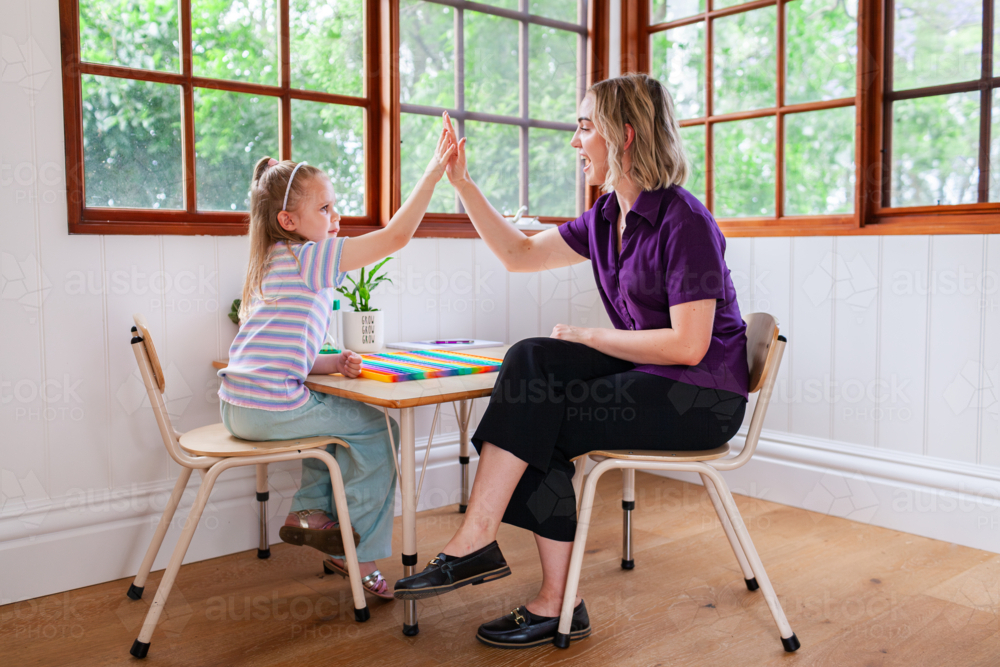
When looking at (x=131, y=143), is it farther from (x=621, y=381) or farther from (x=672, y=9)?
(x=672, y=9)

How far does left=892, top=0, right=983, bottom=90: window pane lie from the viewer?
7.79ft

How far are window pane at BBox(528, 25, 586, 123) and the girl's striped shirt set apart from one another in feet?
4.83

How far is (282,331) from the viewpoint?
6.05 feet

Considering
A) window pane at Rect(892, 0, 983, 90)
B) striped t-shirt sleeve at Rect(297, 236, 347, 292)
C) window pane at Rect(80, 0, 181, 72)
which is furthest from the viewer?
window pane at Rect(892, 0, 983, 90)

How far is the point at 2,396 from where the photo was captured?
6.46ft

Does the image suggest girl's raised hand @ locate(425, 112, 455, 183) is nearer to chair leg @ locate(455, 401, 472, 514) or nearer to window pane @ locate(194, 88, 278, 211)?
window pane @ locate(194, 88, 278, 211)

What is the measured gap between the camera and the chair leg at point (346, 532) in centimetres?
180

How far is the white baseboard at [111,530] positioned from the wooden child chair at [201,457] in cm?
28

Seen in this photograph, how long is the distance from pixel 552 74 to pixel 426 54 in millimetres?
583

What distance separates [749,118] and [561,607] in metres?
1.89

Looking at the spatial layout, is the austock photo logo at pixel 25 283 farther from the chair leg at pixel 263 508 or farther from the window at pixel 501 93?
the window at pixel 501 93

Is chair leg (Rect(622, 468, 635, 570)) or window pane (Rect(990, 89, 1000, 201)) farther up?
window pane (Rect(990, 89, 1000, 201))

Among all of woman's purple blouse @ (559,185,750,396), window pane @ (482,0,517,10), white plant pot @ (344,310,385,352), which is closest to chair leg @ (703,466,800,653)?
woman's purple blouse @ (559,185,750,396)

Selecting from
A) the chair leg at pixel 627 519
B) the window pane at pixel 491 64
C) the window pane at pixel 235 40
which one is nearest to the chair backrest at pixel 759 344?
the chair leg at pixel 627 519
